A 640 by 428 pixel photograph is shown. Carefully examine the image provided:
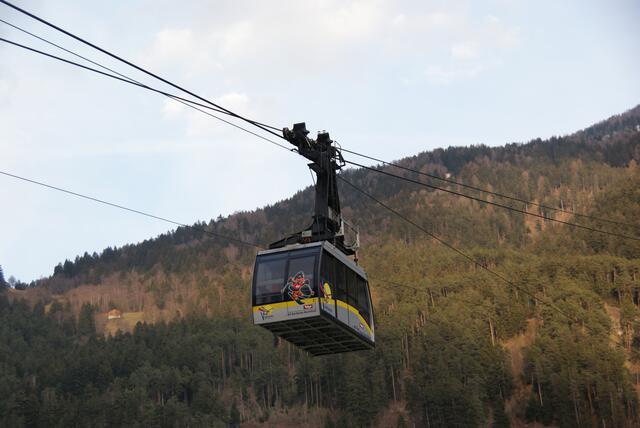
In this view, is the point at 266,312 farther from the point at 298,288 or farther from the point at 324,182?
the point at 324,182

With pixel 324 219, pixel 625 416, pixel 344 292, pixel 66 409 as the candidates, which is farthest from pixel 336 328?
pixel 66 409

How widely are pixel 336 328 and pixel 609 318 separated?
155775 mm

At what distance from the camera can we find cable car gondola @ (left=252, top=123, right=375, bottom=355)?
3288 centimetres

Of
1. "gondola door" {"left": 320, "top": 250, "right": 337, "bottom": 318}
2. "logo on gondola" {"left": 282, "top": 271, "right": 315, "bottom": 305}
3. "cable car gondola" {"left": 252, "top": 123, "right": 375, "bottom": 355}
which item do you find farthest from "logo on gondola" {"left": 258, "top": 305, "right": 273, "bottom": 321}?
"gondola door" {"left": 320, "top": 250, "right": 337, "bottom": 318}

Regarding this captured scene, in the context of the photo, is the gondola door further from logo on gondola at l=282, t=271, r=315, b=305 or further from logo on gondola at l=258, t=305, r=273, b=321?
logo on gondola at l=258, t=305, r=273, b=321

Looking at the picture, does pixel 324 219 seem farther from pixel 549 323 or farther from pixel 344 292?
pixel 549 323

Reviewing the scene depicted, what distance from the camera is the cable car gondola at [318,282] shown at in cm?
3288

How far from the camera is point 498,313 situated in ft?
646

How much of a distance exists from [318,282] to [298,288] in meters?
0.78

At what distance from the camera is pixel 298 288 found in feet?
108

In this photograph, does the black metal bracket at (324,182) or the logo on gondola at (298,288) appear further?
the black metal bracket at (324,182)

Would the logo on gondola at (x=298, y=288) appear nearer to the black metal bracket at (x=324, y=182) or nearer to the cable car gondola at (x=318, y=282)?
the cable car gondola at (x=318, y=282)

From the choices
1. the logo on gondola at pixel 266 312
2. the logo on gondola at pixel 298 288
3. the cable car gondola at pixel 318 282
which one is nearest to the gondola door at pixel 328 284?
the cable car gondola at pixel 318 282

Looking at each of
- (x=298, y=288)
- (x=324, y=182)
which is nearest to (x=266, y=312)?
(x=298, y=288)
